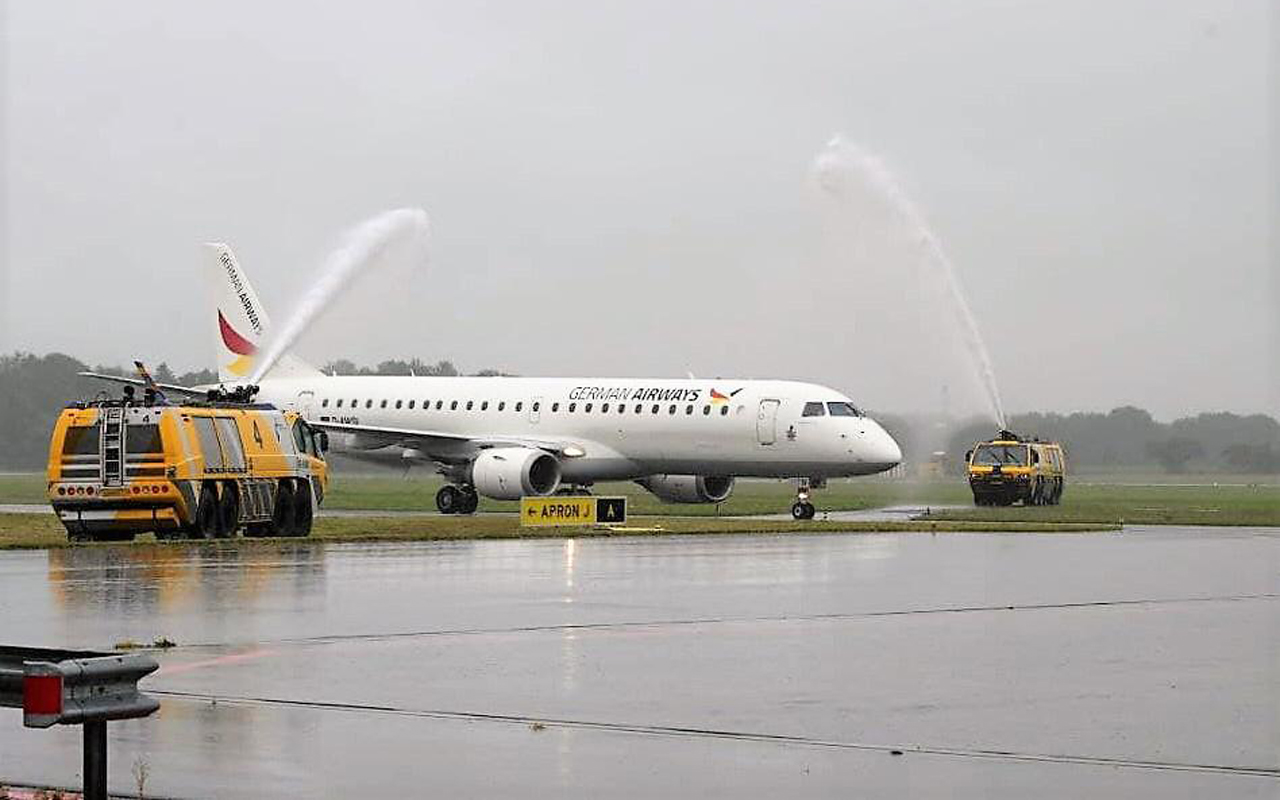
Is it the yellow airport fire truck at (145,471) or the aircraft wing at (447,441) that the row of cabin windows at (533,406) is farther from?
the yellow airport fire truck at (145,471)

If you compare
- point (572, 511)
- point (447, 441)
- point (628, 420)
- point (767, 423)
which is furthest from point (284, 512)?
point (447, 441)

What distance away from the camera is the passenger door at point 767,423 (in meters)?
55.7

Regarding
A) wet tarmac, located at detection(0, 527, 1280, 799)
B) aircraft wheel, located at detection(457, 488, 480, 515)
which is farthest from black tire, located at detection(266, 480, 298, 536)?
aircraft wheel, located at detection(457, 488, 480, 515)

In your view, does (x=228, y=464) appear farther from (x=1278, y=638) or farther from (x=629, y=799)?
(x=629, y=799)

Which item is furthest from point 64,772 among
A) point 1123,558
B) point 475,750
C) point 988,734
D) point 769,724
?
point 1123,558

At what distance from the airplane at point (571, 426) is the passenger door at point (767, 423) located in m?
0.03

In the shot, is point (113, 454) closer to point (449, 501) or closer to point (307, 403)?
point (449, 501)

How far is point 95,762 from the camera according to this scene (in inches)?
379

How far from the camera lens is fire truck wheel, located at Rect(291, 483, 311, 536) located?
38.7 meters

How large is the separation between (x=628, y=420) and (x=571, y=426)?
187 cm

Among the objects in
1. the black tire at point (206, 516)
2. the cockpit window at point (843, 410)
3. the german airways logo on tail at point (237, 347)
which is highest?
the german airways logo on tail at point (237, 347)

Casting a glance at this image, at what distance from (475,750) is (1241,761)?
4.15 metres

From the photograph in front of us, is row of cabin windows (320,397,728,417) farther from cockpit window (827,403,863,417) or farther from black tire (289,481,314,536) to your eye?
black tire (289,481,314,536)

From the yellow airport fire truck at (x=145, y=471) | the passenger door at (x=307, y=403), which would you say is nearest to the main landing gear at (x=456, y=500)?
the passenger door at (x=307, y=403)
